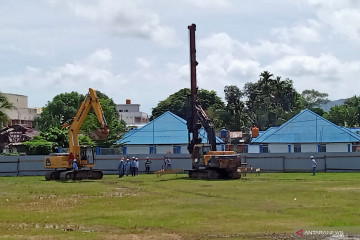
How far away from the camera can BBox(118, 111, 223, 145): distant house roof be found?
71.4 meters

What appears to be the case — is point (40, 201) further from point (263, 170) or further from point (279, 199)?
point (263, 170)

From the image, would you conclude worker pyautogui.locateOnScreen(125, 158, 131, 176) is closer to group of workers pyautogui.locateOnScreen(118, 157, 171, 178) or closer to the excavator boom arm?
group of workers pyautogui.locateOnScreen(118, 157, 171, 178)

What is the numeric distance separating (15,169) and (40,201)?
2787 cm

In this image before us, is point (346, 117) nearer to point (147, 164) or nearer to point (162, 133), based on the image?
point (162, 133)

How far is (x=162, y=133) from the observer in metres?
72.4

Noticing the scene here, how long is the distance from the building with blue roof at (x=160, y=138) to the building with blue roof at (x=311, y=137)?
31.2ft

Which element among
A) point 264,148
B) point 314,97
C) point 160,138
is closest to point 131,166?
point 160,138

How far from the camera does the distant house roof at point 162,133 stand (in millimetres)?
71450

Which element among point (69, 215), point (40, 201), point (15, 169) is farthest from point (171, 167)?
point (69, 215)

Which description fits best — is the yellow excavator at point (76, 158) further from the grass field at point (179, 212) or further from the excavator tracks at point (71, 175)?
the grass field at point (179, 212)

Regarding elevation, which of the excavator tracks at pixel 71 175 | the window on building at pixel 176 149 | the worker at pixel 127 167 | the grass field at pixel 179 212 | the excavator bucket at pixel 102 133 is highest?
the excavator bucket at pixel 102 133

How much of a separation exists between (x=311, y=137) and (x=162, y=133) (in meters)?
18.7

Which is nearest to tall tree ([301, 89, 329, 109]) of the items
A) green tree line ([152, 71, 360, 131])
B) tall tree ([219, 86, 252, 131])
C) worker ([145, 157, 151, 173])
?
green tree line ([152, 71, 360, 131])

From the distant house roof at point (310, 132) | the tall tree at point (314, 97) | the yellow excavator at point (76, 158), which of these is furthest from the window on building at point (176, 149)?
the tall tree at point (314, 97)
